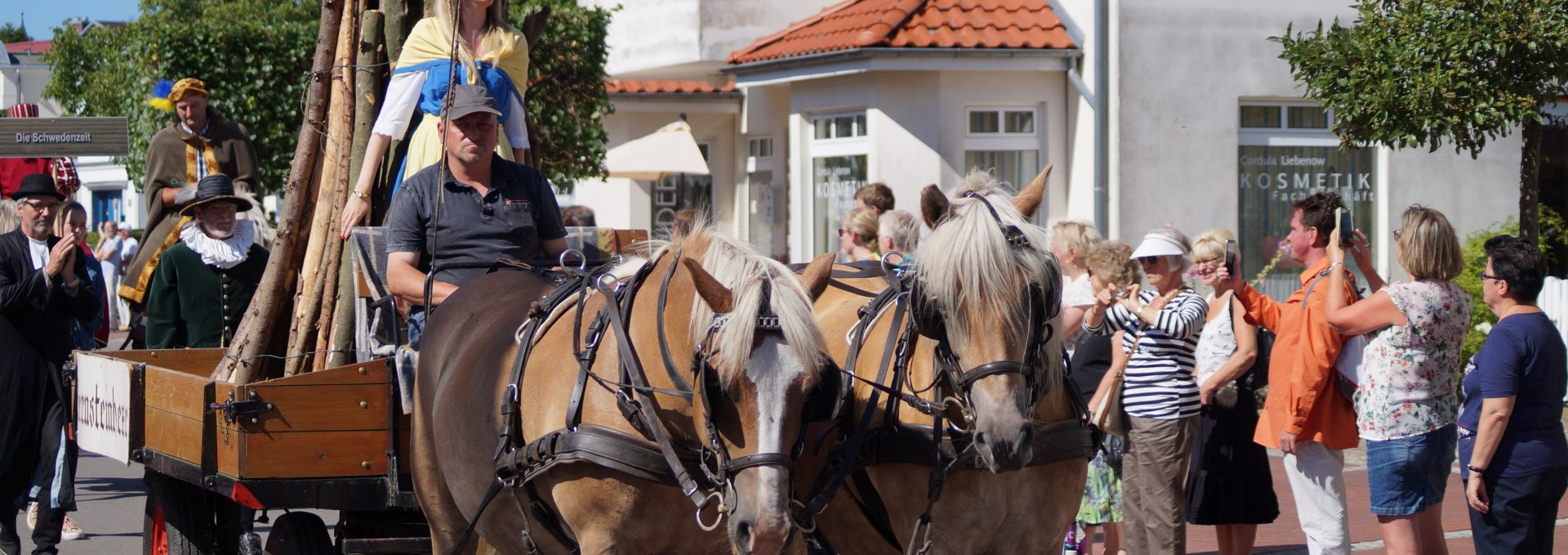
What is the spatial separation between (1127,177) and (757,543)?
11479 millimetres

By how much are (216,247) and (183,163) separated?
1.32 m

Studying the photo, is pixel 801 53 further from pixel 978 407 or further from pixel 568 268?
pixel 978 407

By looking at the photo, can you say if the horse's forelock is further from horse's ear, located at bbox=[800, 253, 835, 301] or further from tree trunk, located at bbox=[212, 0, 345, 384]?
tree trunk, located at bbox=[212, 0, 345, 384]

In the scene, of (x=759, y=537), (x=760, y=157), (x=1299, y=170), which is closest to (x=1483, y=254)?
(x=1299, y=170)

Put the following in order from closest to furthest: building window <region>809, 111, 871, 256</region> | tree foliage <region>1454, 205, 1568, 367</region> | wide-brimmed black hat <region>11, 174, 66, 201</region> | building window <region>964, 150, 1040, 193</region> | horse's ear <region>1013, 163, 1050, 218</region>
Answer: horse's ear <region>1013, 163, 1050, 218</region>, wide-brimmed black hat <region>11, 174, 66, 201</region>, tree foliage <region>1454, 205, 1568, 367</region>, building window <region>964, 150, 1040, 193</region>, building window <region>809, 111, 871, 256</region>

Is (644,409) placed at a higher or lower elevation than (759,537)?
higher

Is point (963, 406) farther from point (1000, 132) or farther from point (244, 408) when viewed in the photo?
point (1000, 132)

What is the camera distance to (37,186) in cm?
848

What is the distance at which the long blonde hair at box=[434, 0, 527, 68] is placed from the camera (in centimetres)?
619

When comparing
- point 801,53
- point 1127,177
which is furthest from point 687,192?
point 1127,177

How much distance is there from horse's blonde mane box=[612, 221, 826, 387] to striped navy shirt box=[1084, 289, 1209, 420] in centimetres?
320

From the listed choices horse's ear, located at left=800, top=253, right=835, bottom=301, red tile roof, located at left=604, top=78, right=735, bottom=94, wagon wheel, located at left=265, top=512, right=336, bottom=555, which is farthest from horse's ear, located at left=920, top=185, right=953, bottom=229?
red tile roof, located at left=604, top=78, right=735, bottom=94

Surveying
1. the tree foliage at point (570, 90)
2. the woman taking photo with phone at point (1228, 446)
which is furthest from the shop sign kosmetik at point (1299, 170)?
the woman taking photo with phone at point (1228, 446)

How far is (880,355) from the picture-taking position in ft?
15.4
